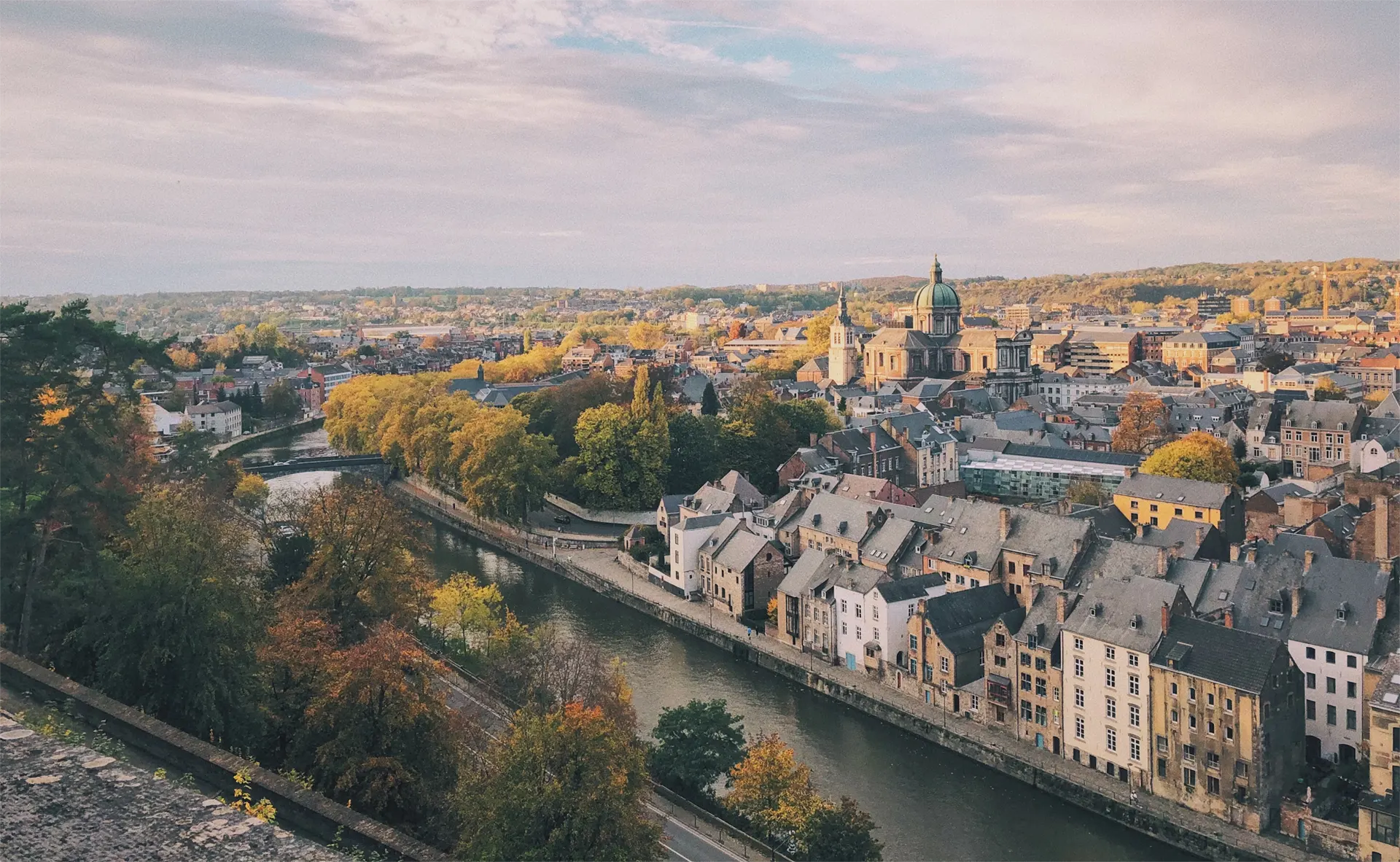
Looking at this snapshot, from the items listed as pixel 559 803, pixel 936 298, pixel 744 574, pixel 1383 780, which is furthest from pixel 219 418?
pixel 1383 780

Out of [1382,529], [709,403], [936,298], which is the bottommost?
[1382,529]

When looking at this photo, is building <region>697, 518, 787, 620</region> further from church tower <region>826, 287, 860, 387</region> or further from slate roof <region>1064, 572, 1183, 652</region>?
church tower <region>826, 287, 860, 387</region>

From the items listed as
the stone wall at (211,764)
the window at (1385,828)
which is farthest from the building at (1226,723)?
the stone wall at (211,764)

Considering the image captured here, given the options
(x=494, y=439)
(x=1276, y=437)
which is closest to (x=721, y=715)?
(x=494, y=439)

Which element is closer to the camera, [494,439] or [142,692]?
[142,692]

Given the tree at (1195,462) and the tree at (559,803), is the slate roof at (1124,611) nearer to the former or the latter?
the tree at (559,803)

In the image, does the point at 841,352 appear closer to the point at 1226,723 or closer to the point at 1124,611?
the point at 1124,611

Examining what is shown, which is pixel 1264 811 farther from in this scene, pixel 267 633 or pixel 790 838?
pixel 267 633
